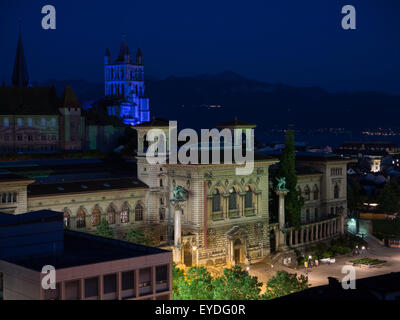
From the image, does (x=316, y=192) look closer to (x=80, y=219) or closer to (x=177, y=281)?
(x=80, y=219)

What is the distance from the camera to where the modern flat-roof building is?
40500 mm

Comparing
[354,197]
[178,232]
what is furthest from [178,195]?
[354,197]

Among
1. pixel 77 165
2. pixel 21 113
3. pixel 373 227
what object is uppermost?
pixel 21 113

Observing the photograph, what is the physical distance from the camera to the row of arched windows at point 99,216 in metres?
65.1

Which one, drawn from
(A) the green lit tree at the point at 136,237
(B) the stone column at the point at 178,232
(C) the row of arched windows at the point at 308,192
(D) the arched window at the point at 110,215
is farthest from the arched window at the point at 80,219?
(C) the row of arched windows at the point at 308,192

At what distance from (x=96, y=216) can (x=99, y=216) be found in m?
0.35

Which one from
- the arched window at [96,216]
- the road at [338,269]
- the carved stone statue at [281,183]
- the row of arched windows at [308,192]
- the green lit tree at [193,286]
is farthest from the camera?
the row of arched windows at [308,192]

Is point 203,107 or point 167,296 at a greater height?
point 203,107

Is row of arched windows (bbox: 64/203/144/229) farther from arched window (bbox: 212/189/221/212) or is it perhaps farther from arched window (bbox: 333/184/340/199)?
arched window (bbox: 333/184/340/199)

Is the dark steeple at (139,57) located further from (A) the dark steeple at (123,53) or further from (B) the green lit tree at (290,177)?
(B) the green lit tree at (290,177)

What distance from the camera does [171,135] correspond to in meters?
71.8
